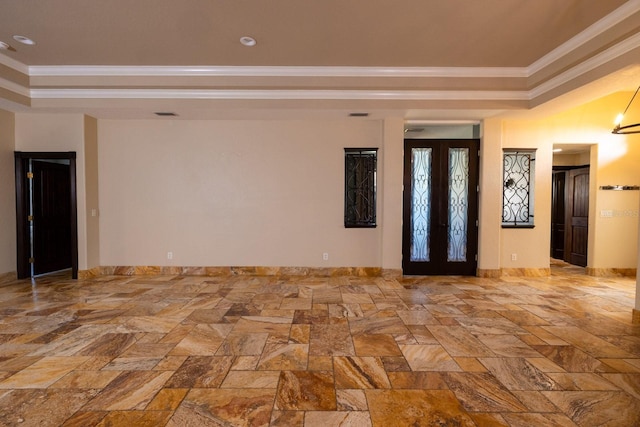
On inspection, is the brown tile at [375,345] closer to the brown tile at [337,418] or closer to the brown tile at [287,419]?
the brown tile at [337,418]

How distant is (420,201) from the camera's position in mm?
6332

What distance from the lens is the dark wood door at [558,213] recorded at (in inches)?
316

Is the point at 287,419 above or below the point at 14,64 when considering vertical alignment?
below

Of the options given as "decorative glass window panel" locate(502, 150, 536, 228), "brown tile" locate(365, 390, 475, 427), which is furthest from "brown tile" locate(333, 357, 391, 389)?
"decorative glass window panel" locate(502, 150, 536, 228)

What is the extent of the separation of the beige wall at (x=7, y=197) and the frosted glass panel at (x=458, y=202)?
7965 millimetres

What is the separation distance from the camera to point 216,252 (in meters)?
6.26

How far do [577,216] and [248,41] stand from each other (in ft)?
25.8

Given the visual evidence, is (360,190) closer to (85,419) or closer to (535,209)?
(535,209)

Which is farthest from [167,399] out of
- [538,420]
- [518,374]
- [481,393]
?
[518,374]

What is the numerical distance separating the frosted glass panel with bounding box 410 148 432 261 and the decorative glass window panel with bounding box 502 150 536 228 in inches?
57.5

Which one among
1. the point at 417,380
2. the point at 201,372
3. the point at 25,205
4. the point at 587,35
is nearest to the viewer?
the point at 417,380

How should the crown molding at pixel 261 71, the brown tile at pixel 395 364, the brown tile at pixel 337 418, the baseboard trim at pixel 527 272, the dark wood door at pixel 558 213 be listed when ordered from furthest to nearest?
the dark wood door at pixel 558 213
the baseboard trim at pixel 527 272
the crown molding at pixel 261 71
the brown tile at pixel 395 364
the brown tile at pixel 337 418

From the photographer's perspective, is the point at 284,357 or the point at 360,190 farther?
the point at 360,190

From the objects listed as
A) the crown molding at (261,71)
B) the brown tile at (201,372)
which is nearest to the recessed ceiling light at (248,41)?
the crown molding at (261,71)
